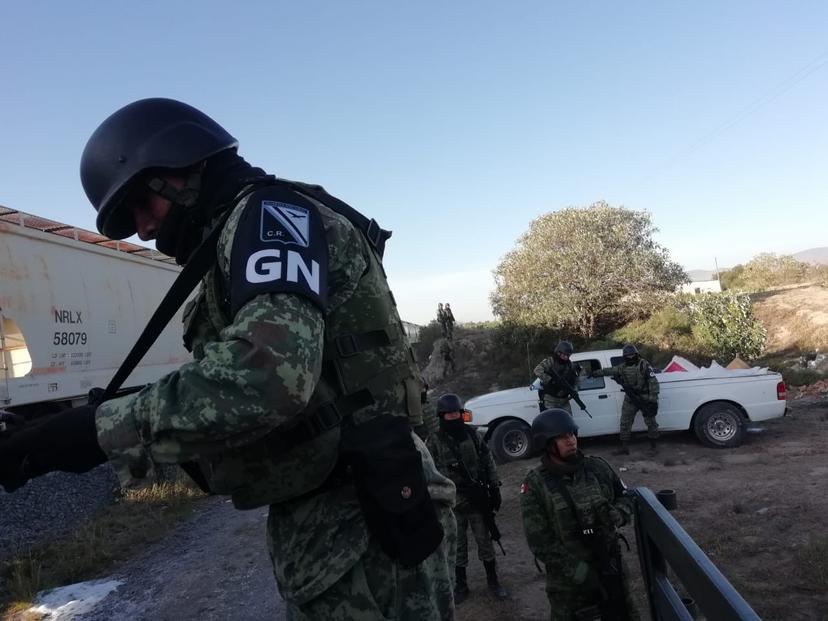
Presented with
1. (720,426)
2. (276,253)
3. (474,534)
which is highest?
(276,253)

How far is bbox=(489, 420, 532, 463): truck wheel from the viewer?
32.1 feet

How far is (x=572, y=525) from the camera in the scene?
11.8 ft

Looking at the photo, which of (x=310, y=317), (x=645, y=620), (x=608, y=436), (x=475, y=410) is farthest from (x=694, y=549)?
(x=608, y=436)

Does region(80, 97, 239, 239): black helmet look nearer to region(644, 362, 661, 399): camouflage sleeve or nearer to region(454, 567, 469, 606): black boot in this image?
region(454, 567, 469, 606): black boot

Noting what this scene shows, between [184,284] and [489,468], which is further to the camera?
[489,468]

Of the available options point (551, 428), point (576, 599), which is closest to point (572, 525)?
point (576, 599)

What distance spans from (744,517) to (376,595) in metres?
5.94

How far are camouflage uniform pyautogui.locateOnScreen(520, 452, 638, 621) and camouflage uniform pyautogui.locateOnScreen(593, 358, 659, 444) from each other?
5.77 m

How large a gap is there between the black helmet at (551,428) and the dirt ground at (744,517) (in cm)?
172

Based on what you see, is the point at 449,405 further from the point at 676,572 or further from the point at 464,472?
the point at 676,572

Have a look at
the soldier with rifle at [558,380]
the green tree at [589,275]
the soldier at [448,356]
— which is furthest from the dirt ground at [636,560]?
the soldier at [448,356]

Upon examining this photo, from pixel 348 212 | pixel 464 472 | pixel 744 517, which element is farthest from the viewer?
pixel 744 517

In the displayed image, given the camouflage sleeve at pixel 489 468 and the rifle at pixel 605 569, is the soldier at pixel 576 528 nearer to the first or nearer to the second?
the rifle at pixel 605 569

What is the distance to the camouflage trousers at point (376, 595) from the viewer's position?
56.6 inches
